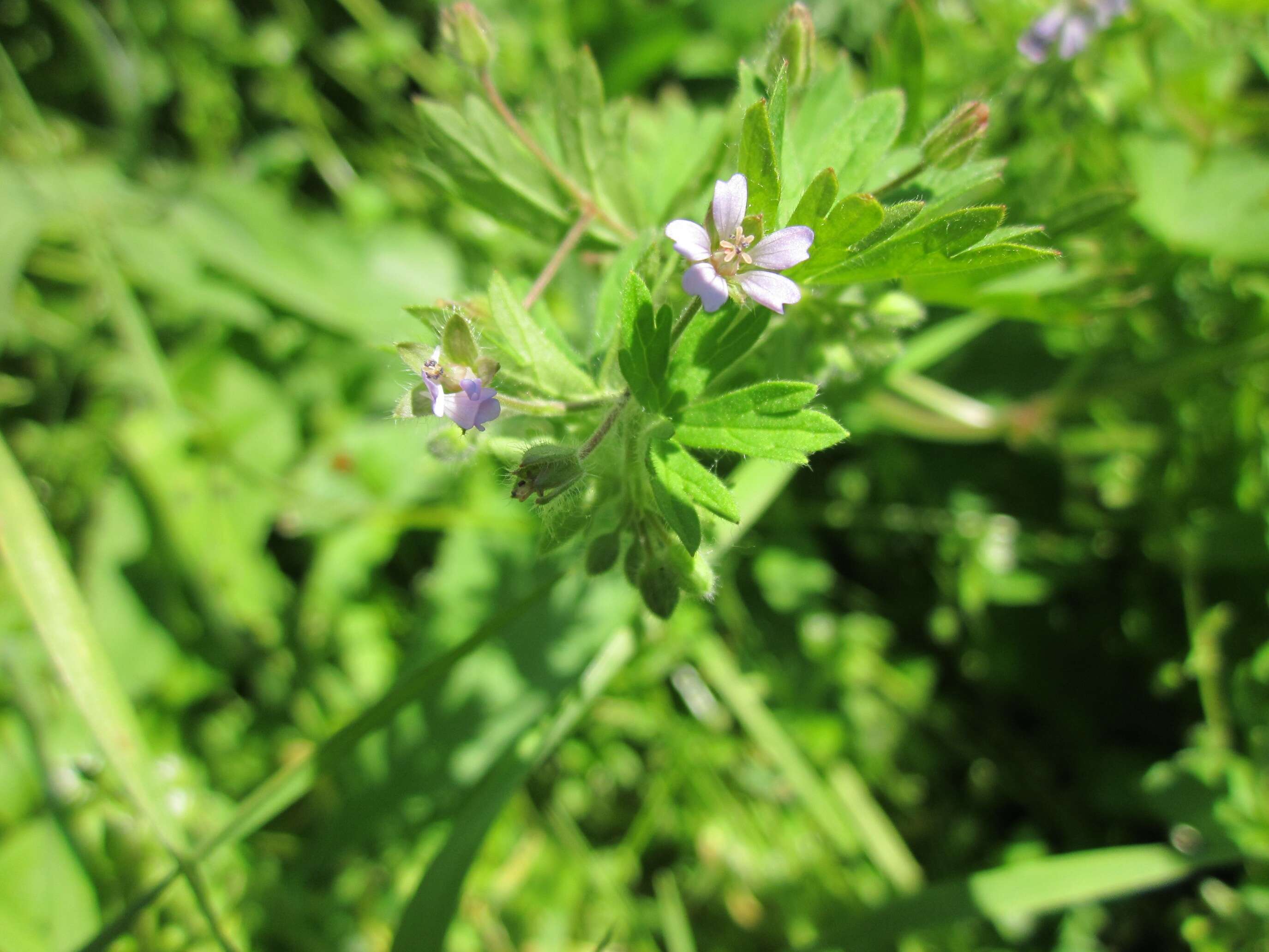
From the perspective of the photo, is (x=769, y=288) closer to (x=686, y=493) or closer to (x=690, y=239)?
(x=690, y=239)

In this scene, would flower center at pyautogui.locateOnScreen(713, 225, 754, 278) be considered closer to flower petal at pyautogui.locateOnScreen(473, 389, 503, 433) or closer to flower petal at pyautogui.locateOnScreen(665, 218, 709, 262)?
flower petal at pyautogui.locateOnScreen(665, 218, 709, 262)

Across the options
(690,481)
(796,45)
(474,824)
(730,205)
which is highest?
(796,45)

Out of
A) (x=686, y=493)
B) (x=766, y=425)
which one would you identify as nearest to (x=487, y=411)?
(x=686, y=493)

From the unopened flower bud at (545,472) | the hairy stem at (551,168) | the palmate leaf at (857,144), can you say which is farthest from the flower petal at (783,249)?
the hairy stem at (551,168)

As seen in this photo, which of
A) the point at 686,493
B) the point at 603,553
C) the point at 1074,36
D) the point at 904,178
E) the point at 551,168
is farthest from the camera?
the point at 1074,36

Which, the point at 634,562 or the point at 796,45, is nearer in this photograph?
the point at 634,562

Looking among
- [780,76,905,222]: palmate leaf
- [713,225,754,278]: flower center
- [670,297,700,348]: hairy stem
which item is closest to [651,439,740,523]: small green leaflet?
[670,297,700,348]: hairy stem

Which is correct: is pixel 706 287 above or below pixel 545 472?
above

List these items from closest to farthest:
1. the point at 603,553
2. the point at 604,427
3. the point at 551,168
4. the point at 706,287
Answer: the point at 706,287 < the point at 604,427 < the point at 603,553 < the point at 551,168

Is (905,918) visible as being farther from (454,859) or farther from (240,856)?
(240,856)
